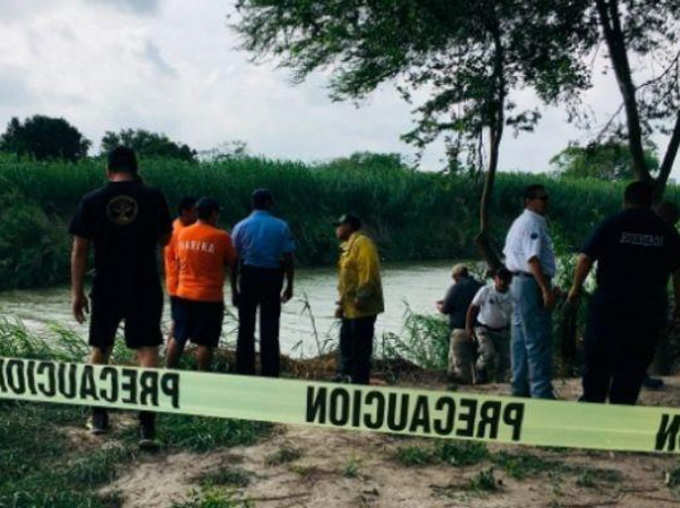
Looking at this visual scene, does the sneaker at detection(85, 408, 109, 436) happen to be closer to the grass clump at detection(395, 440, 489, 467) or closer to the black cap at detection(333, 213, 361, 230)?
the grass clump at detection(395, 440, 489, 467)

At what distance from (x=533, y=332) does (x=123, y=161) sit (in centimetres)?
303

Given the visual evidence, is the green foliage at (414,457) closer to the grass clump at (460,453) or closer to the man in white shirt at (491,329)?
the grass clump at (460,453)

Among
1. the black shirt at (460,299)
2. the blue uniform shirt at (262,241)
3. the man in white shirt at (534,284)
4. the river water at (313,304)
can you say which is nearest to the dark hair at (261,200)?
the blue uniform shirt at (262,241)

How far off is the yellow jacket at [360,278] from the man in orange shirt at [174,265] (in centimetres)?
125

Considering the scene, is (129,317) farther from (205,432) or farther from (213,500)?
(213,500)

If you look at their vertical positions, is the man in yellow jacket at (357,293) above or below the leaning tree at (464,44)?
below

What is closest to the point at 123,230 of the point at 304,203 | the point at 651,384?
the point at 651,384

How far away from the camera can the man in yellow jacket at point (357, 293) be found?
8.87m

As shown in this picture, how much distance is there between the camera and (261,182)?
1230 inches

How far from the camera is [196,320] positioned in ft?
27.3

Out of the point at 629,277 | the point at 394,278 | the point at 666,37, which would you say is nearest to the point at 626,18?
the point at 666,37

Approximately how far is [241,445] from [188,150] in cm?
5982

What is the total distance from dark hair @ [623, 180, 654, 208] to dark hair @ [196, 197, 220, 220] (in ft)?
9.80

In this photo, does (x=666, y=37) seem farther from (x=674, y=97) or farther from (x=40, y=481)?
(x=40, y=481)
